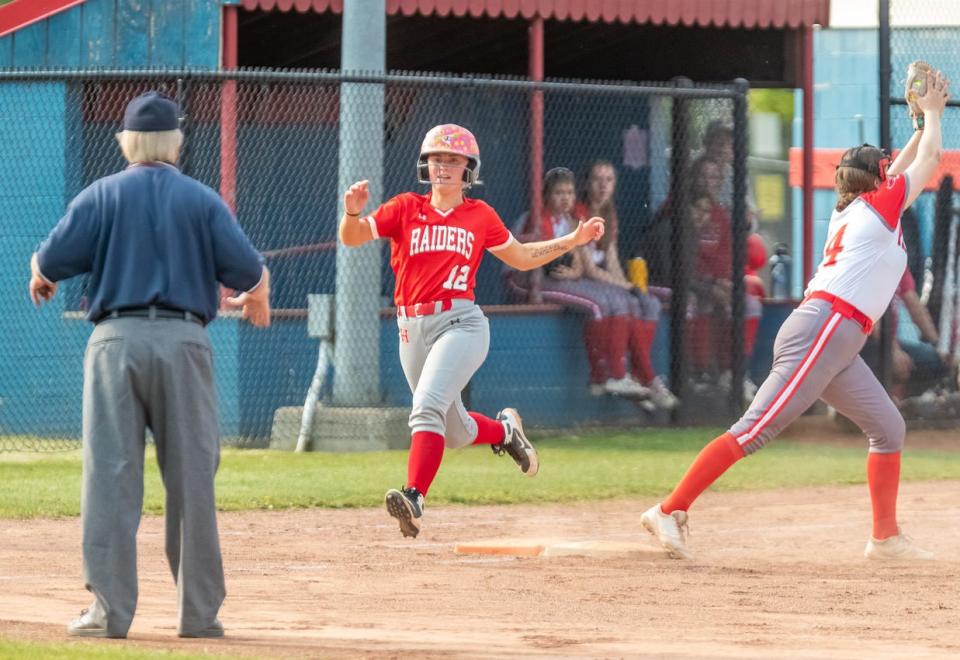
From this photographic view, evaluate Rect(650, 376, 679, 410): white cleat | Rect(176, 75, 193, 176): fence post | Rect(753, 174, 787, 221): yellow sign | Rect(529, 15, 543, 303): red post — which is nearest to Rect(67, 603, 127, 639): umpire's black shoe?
Rect(176, 75, 193, 176): fence post

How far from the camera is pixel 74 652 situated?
220 inches

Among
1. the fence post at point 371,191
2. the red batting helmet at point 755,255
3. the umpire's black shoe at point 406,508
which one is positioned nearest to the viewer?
the umpire's black shoe at point 406,508

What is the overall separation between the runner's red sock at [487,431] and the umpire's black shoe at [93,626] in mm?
3519

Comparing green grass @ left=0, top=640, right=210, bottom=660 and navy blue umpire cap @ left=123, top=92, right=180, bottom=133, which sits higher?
navy blue umpire cap @ left=123, top=92, right=180, bottom=133

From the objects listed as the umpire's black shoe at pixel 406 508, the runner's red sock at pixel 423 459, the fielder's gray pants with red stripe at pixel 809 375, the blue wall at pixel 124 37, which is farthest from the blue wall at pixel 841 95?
the umpire's black shoe at pixel 406 508

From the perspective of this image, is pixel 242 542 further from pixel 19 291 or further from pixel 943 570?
pixel 19 291

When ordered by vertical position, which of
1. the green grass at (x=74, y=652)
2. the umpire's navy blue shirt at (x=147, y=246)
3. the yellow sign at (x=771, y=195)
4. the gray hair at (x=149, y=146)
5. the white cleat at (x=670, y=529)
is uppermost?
the yellow sign at (x=771, y=195)

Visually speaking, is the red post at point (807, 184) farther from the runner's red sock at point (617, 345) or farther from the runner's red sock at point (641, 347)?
the runner's red sock at point (617, 345)

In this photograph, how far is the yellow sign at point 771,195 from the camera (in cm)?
2552

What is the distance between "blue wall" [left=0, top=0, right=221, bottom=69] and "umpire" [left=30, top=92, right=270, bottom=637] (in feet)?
27.9

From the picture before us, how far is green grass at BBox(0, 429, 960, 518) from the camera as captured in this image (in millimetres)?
11016

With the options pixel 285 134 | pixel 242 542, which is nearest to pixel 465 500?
pixel 242 542

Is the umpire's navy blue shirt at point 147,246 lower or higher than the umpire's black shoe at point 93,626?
higher

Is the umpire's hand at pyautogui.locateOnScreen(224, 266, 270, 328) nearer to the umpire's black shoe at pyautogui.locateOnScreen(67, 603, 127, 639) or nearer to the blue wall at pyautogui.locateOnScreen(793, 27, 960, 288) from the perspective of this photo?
the umpire's black shoe at pyautogui.locateOnScreen(67, 603, 127, 639)
